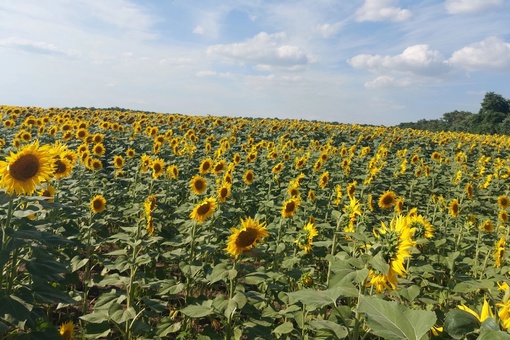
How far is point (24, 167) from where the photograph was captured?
289 centimetres

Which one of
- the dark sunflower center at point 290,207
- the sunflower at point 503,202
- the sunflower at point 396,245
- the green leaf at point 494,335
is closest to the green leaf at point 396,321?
the green leaf at point 494,335

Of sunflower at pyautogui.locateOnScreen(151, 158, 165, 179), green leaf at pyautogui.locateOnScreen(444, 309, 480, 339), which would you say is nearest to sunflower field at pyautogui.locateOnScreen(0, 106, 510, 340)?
green leaf at pyautogui.locateOnScreen(444, 309, 480, 339)

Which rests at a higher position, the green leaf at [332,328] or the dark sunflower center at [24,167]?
the dark sunflower center at [24,167]

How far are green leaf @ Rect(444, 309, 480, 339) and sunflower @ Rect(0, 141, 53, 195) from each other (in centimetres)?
262

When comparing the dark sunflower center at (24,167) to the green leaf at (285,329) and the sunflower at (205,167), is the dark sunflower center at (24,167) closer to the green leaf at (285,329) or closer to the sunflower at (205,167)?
the green leaf at (285,329)

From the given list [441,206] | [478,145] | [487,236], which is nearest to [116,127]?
[441,206]

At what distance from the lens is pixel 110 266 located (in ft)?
12.7

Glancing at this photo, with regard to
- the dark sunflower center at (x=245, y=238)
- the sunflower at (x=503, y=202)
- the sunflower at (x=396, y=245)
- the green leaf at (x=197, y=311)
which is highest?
the sunflower at (x=396, y=245)

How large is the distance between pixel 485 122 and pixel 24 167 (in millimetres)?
37203

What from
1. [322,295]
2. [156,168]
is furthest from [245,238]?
[156,168]

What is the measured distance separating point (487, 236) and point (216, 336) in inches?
242

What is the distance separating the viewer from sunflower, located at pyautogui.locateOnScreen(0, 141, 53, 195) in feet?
9.15

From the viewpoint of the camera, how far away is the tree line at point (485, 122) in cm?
3156

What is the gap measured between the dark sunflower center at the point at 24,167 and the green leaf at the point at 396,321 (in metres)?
2.54
